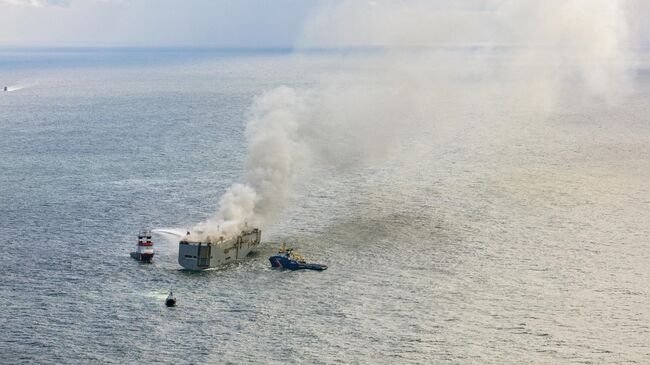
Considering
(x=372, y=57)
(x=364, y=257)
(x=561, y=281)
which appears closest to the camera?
(x=561, y=281)

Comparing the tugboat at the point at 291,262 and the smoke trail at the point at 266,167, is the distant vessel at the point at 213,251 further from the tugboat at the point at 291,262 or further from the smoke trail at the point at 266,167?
the tugboat at the point at 291,262

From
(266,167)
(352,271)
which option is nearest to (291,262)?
(352,271)

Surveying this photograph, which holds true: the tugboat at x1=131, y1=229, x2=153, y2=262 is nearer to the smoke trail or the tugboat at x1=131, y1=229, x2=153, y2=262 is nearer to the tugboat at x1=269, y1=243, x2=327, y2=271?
the smoke trail

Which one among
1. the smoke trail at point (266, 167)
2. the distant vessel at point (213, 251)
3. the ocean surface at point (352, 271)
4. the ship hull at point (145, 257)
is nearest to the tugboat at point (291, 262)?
the ocean surface at point (352, 271)

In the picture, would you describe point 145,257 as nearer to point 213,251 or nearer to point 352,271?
point 213,251

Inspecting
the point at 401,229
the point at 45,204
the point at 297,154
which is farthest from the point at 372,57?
the point at 45,204

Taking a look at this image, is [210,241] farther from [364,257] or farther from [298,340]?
[298,340]

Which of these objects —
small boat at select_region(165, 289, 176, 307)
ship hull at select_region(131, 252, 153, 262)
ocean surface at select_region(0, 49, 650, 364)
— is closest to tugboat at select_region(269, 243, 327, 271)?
ocean surface at select_region(0, 49, 650, 364)
